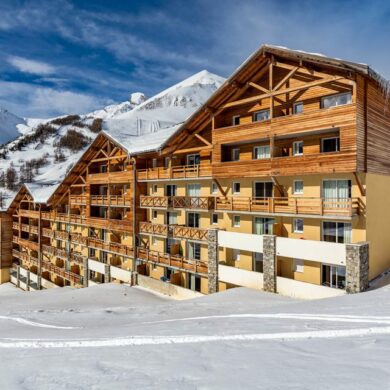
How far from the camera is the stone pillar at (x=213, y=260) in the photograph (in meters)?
23.8

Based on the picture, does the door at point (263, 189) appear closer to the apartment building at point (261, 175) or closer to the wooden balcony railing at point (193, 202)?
the apartment building at point (261, 175)

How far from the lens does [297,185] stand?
69.5 ft

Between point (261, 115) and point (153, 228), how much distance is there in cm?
1341

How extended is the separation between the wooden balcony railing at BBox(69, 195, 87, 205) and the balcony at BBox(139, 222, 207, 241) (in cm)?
1153

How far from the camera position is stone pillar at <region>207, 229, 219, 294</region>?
78.0 feet

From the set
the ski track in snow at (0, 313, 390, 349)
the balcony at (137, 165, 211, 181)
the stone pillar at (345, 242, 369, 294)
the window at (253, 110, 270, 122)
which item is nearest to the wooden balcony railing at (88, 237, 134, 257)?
the balcony at (137, 165, 211, 181)

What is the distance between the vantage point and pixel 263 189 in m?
23.0

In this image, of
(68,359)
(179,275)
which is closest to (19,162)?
(179,275)

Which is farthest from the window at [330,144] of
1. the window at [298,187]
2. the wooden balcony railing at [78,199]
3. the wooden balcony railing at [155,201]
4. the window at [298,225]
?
the wooden balcony railing at [78,199]

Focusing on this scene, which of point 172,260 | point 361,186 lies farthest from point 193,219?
point 361,186

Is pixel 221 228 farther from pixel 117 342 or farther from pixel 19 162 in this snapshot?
pixel 19 162

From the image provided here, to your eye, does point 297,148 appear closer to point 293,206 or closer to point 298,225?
point 293,206

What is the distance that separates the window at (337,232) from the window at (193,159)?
12202 mm

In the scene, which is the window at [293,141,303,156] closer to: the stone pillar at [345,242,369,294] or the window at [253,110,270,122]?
the window at [253,110,270,122]
